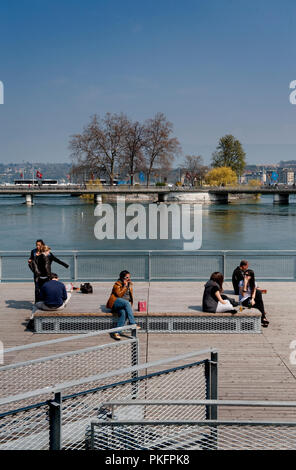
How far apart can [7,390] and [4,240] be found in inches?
1604

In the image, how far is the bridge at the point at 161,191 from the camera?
99.2m

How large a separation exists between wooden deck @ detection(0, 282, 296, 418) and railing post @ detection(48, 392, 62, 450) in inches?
92.1

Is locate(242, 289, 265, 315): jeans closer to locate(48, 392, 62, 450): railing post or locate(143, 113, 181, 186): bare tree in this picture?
locate(48, 392, 62, 450): railing post

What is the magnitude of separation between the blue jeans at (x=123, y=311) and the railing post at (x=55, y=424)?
14.7 ft

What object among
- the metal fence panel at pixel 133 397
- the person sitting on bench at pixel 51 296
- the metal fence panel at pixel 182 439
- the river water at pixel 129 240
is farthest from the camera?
the river water at pixel 129 240

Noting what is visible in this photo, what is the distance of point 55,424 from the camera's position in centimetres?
426

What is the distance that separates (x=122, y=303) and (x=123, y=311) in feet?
0.45

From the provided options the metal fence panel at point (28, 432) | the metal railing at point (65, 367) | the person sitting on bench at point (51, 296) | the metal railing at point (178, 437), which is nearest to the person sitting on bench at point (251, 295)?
the person sitting on bench at point (51, 296)

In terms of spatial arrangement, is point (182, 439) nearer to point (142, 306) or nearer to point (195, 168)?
point (142, 306)

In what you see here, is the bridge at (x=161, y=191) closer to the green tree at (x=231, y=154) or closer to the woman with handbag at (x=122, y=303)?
the green tree at (x=231, y=154)

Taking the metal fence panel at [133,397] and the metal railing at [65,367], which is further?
the metal railing at [65,367]

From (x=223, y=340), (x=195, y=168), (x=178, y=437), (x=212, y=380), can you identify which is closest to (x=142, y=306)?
(x=223, y=340)

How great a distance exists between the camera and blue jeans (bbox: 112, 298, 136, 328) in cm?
877
